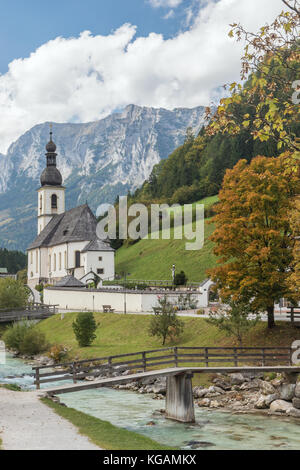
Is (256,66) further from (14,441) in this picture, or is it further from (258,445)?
(258,445)

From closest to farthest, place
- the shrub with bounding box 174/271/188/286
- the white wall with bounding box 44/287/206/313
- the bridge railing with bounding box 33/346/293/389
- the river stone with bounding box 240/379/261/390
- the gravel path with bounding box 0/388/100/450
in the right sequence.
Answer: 1. the gravel path with bounding box 0/388/100/450
2. the bridge railing with bounding box 33/346/293/389
3. the river stone with bounding box 240/379/261/390
4. the white wall with bounding box 44/287/206/313
5. the shrub with bounding box 174/271/188/286

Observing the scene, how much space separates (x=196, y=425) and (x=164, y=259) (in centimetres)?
6836

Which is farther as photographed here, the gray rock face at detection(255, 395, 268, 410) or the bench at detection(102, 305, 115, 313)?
the bench at detection(102, 305, 115, 313)

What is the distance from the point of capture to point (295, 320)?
125 ft

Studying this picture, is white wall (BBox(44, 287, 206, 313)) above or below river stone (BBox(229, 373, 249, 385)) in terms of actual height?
above

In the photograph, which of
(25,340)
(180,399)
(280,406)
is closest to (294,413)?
(280,406)

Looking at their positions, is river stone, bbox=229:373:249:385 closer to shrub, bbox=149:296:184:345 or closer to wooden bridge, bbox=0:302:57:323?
shrub, bbox=149:296:184:345

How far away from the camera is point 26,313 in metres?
66.9

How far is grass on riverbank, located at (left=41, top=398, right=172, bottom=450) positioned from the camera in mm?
15133

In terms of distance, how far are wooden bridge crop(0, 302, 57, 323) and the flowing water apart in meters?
36.6

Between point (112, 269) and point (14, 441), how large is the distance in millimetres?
70896

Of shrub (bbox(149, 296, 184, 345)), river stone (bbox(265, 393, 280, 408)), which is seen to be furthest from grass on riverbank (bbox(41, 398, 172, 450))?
shrub (bbox(149, 296, 184, 345))

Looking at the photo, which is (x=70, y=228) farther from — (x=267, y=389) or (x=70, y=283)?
(x=267, y=389)
